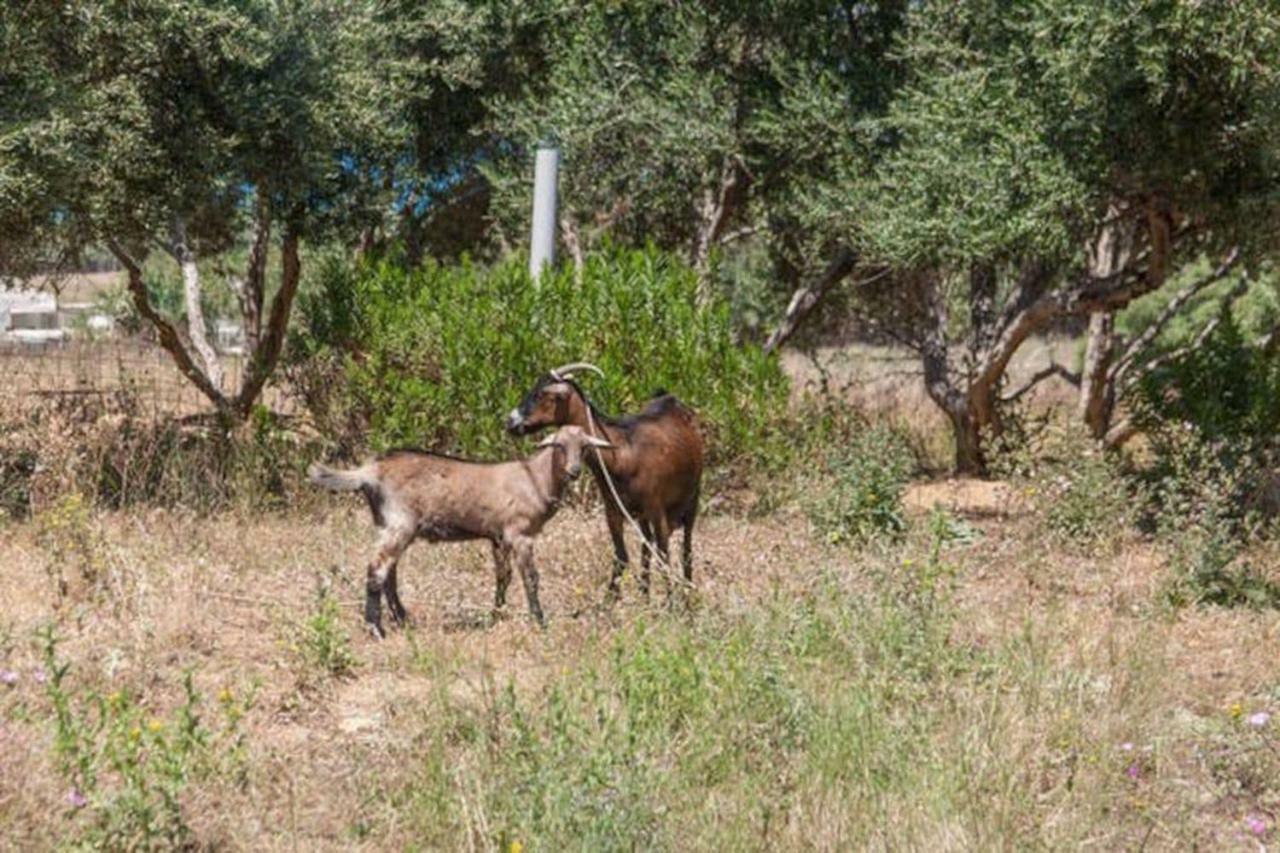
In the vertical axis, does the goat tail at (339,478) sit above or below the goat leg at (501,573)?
above

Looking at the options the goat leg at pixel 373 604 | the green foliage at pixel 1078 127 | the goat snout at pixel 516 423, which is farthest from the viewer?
the green foliage at pixel 1078 127

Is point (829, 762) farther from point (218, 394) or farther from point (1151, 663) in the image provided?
point (218, 394)

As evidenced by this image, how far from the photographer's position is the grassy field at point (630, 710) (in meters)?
4.93

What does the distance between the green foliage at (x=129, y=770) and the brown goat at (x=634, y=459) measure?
109 inches

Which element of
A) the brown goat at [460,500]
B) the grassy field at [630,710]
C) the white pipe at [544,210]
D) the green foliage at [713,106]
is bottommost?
the grassy field at [630,710]

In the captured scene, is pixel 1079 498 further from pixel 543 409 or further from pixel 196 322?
pixel 196 322

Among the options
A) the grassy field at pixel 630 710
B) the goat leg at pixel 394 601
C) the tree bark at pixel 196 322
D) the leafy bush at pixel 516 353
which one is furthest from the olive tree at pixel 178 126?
the goat leg at pixel 394 601

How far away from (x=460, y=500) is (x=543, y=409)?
2.70 ft

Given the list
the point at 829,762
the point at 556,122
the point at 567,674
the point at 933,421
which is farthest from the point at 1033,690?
the point at 933,421

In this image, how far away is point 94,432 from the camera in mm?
10578

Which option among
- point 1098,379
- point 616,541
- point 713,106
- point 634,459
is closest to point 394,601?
point 616,541

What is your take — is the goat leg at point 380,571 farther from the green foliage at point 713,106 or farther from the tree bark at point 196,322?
the tree bark at point 196,322

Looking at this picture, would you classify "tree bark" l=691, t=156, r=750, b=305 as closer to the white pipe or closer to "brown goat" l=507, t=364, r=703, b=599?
the white pipe

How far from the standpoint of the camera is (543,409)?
7.87m
